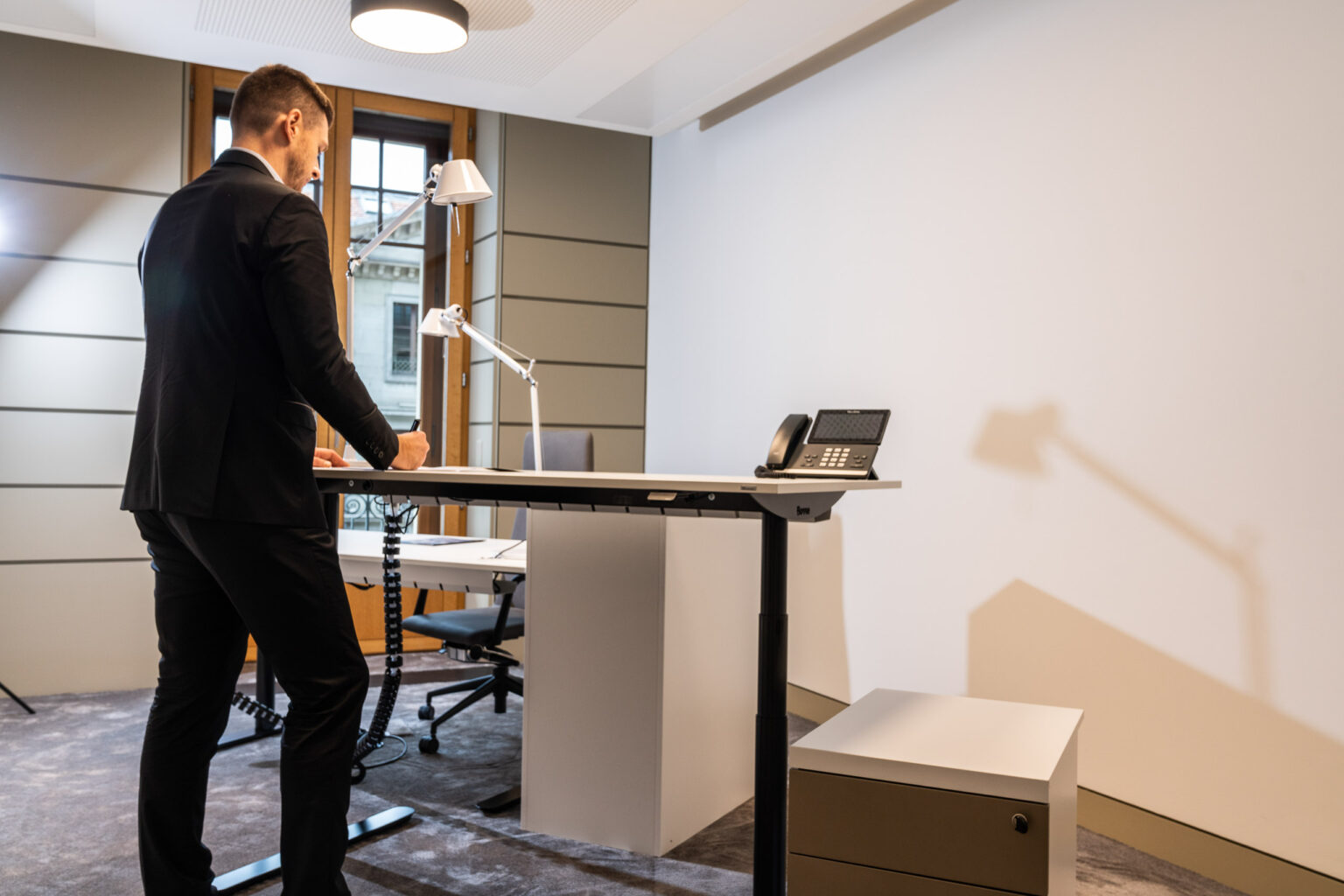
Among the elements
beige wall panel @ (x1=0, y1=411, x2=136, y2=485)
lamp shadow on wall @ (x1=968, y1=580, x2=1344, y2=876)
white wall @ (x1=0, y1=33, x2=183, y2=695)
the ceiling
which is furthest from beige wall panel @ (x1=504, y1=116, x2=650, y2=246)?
lamp shadow on wall @ (x1=968, y1=580, x2=1344, y2=876)

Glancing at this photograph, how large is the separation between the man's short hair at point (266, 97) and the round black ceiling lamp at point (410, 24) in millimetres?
1456

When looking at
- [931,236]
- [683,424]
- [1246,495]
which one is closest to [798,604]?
[683,424]

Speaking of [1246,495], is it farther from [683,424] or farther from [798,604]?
[683,424]

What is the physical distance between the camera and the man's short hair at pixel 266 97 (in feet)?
6.34

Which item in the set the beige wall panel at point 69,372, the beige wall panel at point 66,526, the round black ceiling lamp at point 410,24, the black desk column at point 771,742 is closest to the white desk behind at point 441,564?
the black desk column at point 771,742

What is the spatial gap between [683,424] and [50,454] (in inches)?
107

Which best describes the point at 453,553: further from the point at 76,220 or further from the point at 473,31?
the point at 76,220

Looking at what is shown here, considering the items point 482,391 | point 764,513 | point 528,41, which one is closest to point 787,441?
point 764,513

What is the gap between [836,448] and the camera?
2.24 meters

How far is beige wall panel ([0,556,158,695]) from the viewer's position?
4.06m

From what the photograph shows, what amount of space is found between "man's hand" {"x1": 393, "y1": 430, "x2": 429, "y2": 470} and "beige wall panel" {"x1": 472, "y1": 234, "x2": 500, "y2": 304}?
2.86 metres

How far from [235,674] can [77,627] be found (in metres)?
2.71

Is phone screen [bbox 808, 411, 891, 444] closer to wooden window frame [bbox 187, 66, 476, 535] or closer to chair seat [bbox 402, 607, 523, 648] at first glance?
chair seat [bbox 402, 607, 523, 648]

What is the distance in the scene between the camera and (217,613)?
1.93 metres
